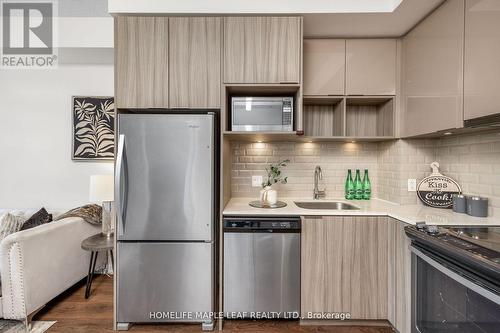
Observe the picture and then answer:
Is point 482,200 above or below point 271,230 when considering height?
above

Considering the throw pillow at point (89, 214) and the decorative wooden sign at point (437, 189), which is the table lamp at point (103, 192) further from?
the decorative wooden sign at point (437, 189)

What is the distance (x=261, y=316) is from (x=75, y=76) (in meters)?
3.05

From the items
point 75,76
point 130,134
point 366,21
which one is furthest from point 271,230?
point 75,76

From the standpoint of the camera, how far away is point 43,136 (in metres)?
2.85

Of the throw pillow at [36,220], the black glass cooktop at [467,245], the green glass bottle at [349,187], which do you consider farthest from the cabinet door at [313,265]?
the throw pillow at [36,220]

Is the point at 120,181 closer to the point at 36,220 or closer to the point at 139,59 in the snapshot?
the point at 139,59

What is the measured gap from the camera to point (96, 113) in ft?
9.16

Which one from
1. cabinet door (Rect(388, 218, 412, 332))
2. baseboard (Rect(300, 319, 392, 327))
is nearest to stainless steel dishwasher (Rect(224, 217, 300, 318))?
baseboard (Rect(300, 319, 392, 327))

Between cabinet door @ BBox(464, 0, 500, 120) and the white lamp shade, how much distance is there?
2.79 m

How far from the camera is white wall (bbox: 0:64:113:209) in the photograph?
2.82m

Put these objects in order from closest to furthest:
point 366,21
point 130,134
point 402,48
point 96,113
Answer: point 130,134 → point 366,21 → point 402,48 → point 96,113

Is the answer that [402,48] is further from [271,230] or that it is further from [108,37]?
A: [108,37]

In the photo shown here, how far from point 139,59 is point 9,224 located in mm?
1929

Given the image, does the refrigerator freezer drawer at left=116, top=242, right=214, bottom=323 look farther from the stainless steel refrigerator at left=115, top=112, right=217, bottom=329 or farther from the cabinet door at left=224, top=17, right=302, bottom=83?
the cabinet door at left=224, top=17, right=302, bottom=83
